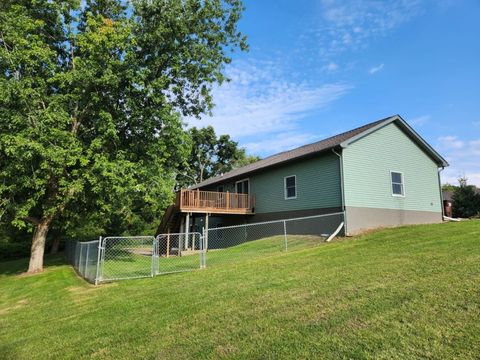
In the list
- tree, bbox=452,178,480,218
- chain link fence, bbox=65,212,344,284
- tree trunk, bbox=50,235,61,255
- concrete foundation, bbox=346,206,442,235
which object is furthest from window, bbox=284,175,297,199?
tree trunk, bbox=50,235,61,255

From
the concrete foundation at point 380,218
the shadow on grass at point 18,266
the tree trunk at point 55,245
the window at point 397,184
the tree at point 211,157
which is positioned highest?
the tree at point 211,157

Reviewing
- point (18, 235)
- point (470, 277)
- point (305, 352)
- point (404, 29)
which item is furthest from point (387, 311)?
point (18, 235)

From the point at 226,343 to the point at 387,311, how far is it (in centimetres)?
226

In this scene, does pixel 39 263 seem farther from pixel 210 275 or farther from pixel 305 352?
pixel 305 352

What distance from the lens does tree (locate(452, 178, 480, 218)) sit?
2747cm

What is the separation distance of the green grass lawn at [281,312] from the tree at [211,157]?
120 ft

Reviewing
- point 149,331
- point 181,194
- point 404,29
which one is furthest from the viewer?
point 181,194

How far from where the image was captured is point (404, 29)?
12594 millimetres

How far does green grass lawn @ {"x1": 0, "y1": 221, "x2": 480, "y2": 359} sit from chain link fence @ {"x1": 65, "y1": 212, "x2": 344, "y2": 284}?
4.20 ft

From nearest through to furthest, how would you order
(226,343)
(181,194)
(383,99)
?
(226,343)
(383,99)
(181,194)

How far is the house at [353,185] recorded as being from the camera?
50.4ft

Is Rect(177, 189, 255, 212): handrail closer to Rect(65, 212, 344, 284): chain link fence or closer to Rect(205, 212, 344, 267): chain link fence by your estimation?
Rect(65, 212, 344, 284): chain link fence

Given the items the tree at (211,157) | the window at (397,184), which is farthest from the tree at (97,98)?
the tree at (211,157)

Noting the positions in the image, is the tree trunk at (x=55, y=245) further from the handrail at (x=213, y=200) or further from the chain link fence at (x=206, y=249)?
the handrail at (x=213, y=200)
